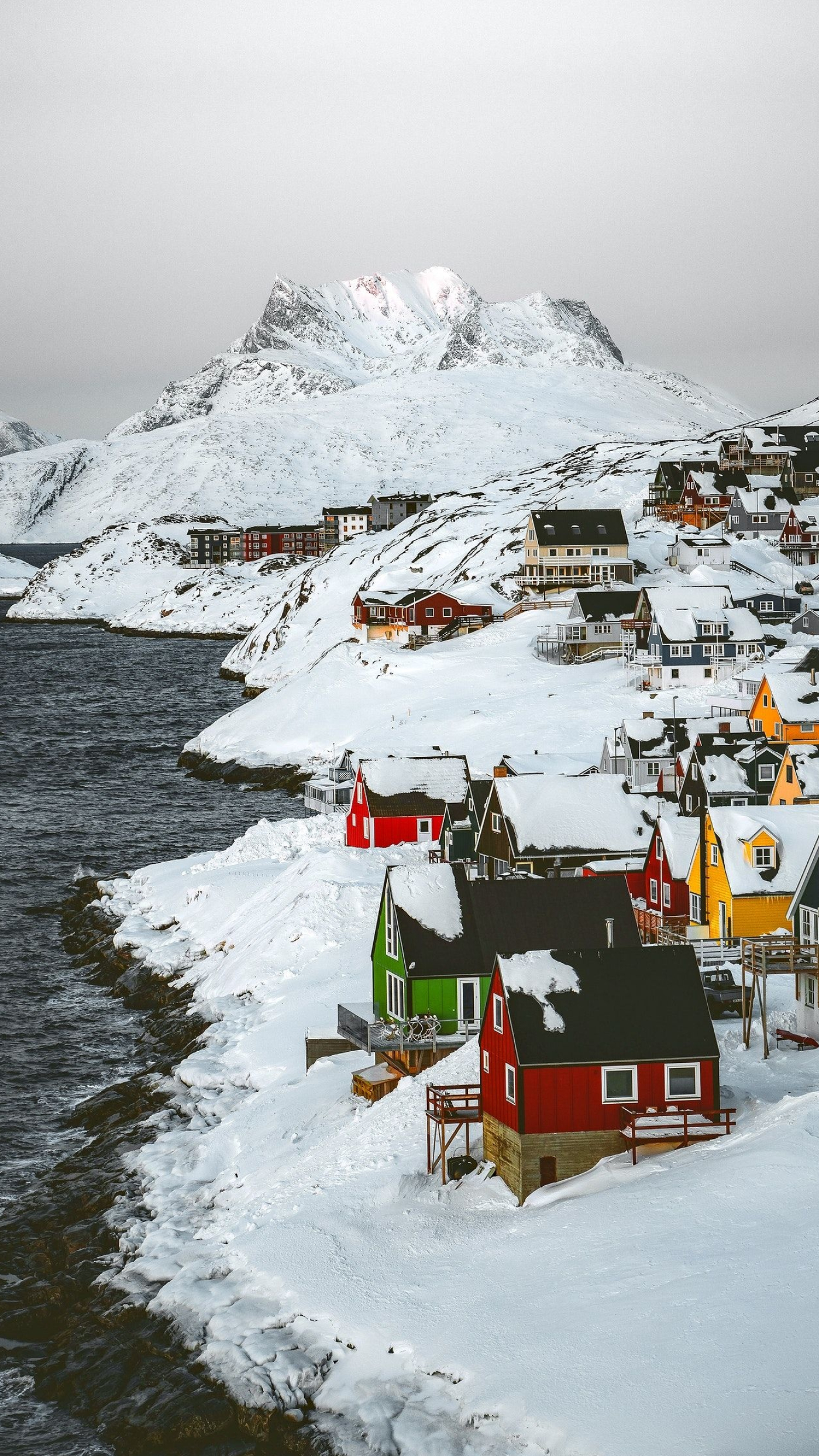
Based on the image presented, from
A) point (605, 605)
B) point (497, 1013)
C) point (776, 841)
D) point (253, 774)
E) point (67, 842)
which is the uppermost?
point (605, 605)

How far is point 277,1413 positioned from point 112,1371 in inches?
156

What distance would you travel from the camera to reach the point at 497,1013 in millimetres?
31328

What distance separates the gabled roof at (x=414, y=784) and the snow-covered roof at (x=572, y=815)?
929 centimetres

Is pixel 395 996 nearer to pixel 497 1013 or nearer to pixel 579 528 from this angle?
pixel 497 1013

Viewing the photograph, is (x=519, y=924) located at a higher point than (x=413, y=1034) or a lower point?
higher

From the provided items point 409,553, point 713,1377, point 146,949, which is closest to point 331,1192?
point 713,1377

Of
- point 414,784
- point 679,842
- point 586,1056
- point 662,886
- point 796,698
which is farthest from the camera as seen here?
point 796,698

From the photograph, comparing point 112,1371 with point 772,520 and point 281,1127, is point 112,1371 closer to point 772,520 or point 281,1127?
point 281,1127

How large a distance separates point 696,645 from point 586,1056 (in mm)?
64383

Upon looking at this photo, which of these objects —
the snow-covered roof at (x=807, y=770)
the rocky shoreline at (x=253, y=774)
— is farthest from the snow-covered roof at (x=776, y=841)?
the rocky shoreline at (x=253, y=774)

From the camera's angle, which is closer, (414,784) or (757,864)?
(757,864)

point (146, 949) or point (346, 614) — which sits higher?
point (346, 614)

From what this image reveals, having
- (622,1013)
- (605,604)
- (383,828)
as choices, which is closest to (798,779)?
(383,828)

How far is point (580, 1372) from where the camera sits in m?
23.7
